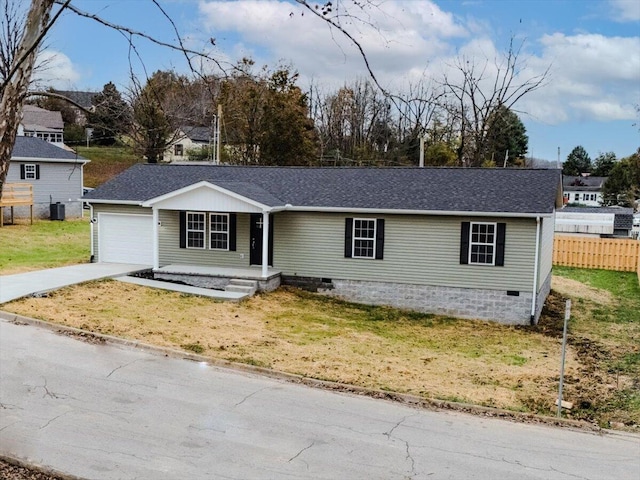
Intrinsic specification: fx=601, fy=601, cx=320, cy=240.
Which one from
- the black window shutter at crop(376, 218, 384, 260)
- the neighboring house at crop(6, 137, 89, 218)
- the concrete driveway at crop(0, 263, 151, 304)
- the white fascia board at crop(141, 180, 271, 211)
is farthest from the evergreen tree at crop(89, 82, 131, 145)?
the neighboring house at crop(6, 137, 89, 218)

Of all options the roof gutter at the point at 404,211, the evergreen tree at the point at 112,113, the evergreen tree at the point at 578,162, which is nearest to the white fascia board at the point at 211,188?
the roof gutter at the point at 404,211

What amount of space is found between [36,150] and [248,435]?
106 ft

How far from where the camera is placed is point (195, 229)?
21609 mm

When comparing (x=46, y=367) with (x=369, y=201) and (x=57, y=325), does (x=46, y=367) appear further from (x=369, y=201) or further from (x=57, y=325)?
(x=369, y=201)

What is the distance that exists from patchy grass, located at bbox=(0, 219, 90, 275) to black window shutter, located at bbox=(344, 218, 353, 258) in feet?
34.6

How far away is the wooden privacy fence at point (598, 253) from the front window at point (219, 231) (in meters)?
19.2

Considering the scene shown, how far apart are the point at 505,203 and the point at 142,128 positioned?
14.7m

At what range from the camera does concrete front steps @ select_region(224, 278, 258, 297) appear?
19.2 metres

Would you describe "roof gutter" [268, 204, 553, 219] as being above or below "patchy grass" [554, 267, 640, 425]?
above

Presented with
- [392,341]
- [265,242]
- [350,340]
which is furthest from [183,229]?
[392,341]

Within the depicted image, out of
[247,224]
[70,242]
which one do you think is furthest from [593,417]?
[70,242]

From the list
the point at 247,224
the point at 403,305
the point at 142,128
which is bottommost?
the point at 403,305

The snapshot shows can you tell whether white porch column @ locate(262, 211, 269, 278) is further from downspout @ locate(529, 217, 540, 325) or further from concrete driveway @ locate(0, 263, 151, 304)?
downspout @ locate(529, 217, 540, 325)

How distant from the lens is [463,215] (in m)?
18.6
